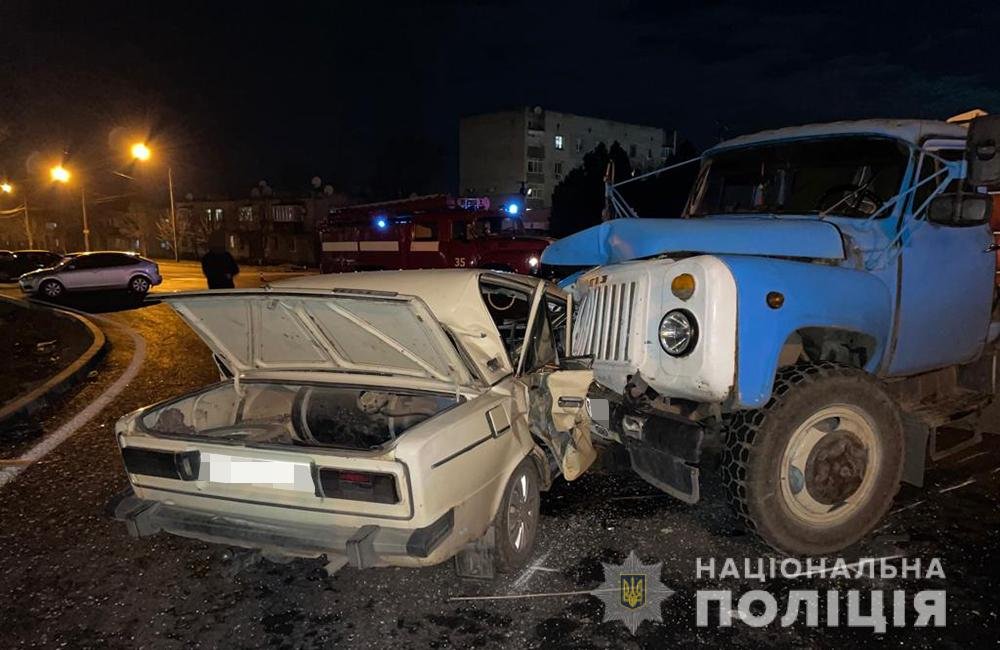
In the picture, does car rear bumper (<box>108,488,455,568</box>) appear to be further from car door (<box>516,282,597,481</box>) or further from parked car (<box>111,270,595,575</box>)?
car door (<box>516,282,597,481</box>)

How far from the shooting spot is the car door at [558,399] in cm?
374

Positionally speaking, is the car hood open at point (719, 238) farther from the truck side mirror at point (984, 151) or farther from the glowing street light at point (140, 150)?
the glowing street light at point (140, 150)

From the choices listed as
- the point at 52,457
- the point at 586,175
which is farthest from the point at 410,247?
the point at 586,175

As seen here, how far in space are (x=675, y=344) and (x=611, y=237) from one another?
127 centimetres

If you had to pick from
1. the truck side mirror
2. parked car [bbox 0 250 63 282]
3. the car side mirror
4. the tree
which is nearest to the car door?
the car side mirror

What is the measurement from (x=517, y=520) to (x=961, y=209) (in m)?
3.30

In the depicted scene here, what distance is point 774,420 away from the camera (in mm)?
3492

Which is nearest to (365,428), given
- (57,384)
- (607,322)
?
(607,322)

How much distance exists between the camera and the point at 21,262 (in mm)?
26922

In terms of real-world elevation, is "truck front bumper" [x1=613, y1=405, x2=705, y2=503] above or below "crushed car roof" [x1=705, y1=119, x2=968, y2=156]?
below

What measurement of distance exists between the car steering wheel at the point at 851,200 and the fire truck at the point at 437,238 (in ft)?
38.9

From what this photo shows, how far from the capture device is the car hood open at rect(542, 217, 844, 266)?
4047 millimetres

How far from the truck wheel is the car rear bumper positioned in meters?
1.74

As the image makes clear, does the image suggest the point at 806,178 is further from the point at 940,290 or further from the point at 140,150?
the point at 140,150
